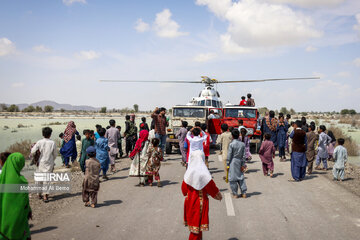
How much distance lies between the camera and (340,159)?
974cm

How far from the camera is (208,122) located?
16312mm

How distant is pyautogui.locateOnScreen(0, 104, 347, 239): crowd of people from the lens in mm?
4195

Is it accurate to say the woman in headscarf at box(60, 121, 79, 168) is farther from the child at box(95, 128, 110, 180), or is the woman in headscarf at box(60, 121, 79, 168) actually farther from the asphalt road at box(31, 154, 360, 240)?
the asphalt road at box(31, 154, 360, 240)

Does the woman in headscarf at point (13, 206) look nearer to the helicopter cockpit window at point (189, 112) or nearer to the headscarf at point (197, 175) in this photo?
the headscarf at point (197, 175)

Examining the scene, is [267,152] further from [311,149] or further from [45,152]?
[45,152]

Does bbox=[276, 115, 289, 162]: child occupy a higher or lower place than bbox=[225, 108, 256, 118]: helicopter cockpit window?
lower

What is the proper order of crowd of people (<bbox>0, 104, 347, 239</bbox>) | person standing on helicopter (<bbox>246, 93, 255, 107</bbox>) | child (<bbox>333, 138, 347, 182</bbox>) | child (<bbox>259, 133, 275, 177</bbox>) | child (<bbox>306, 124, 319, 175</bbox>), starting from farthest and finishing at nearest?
person standing on helicopter (<bbox>246, 93, 255, 107</bbox>)
child (<bbox>306, 124, 319, 175</bbox>)
child (<bbox>259, 133, 275, 177</bbox>)
child (<bbox>333, 138, 347, 182</bbox>)
crowd of people (<bbox>0, 104, 347, 239</bbox>)

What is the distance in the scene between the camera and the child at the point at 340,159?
965 centimetres

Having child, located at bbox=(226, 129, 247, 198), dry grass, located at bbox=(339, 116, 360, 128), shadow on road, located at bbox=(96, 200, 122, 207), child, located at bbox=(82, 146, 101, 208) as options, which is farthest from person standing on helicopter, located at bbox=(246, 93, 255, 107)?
dry grass, located at bbox=(339, 116, 360, 128)

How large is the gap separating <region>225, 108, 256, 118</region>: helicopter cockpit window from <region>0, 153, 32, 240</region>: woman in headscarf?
1299cm

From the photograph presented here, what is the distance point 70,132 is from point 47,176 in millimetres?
3917

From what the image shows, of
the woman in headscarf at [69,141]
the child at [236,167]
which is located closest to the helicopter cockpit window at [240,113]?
the woman in headscarf at [69,141]

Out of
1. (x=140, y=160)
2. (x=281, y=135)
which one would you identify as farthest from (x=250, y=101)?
(x=140, y=160)

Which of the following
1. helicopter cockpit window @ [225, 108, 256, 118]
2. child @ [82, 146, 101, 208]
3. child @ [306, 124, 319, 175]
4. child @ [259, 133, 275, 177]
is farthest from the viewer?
helicopter cockpit window @ [225, 108, 256, 118]
